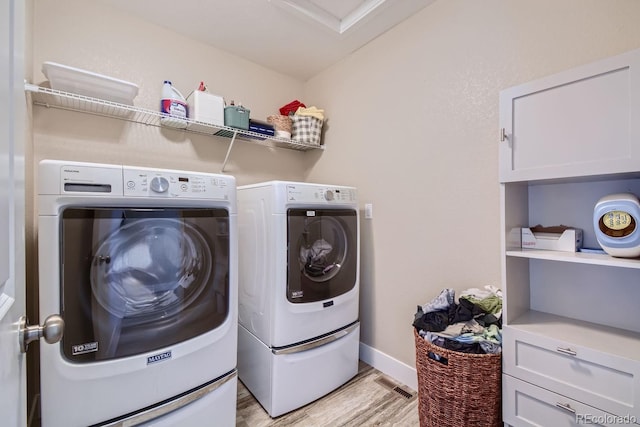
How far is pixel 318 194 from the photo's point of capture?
1719 mm

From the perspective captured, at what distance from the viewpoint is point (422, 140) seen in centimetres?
184

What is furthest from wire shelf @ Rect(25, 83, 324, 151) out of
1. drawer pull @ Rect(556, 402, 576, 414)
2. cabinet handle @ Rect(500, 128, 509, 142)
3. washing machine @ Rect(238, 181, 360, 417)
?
drawer pull @ Rect(556, 402, 576, 414)

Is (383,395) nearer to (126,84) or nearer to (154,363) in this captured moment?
(154,363)

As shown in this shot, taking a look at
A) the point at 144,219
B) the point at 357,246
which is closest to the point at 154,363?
the point at 144,219

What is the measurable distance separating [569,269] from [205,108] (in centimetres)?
225

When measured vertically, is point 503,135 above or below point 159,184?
above

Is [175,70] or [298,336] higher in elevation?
[175,70]

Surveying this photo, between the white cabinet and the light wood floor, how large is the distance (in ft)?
2.07

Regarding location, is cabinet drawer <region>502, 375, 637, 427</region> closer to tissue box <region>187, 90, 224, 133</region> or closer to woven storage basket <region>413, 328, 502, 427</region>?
woven storage basket <region>413, 328, 502, 427</region>

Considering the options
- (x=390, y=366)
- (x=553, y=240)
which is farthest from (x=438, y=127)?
(x=390, y=366)

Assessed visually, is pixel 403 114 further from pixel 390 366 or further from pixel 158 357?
pixel 158 357

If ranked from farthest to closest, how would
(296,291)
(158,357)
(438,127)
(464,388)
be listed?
(438,127)
(296,291)
(464,388)
(158,357)

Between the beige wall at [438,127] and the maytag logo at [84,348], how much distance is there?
1.65 metres

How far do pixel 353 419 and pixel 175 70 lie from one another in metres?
2.57
